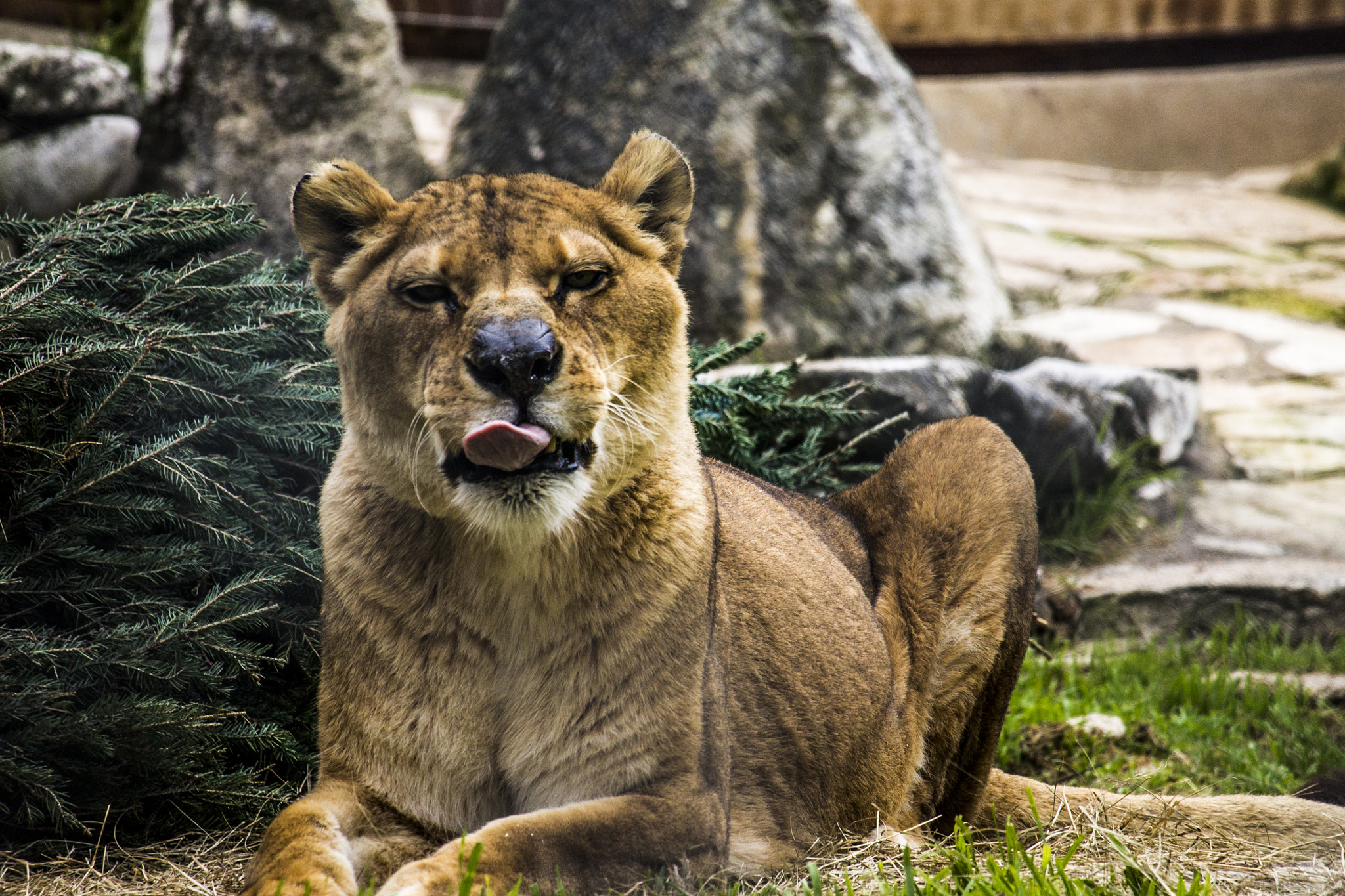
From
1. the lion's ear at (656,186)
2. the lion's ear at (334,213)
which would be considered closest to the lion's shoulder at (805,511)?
the lion's ear at (656,186)

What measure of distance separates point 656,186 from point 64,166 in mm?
5094

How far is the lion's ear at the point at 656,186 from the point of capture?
118 inches

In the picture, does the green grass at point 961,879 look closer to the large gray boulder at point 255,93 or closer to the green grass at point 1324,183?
the large gray boulder at point 255,93

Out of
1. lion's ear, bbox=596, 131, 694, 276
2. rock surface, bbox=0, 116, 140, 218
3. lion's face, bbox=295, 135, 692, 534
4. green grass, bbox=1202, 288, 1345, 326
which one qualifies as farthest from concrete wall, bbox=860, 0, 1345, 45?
lion's face, bbox=295, 135, 692, 534

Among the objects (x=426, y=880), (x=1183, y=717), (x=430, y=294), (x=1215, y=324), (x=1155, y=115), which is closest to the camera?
(x=426, y=880)

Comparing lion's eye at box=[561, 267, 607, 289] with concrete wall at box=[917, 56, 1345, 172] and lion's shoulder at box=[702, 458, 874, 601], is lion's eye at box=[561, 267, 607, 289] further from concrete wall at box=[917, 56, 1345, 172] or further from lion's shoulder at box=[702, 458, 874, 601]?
concrete wall at box=[917, 56, 1345, 172]

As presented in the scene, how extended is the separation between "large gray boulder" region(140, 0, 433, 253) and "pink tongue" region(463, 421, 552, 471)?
4.75 metres

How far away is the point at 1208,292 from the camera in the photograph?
10.1m

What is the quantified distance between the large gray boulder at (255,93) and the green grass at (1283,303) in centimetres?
711

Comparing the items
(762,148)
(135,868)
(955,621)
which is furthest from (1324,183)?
(135,868)

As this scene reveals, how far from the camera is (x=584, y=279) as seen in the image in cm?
268

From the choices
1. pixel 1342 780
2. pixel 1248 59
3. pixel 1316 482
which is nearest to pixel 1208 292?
pixel 1316 482

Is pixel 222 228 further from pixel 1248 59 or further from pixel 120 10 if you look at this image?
pixel 1248 59

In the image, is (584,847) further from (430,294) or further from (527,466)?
(430,294)
